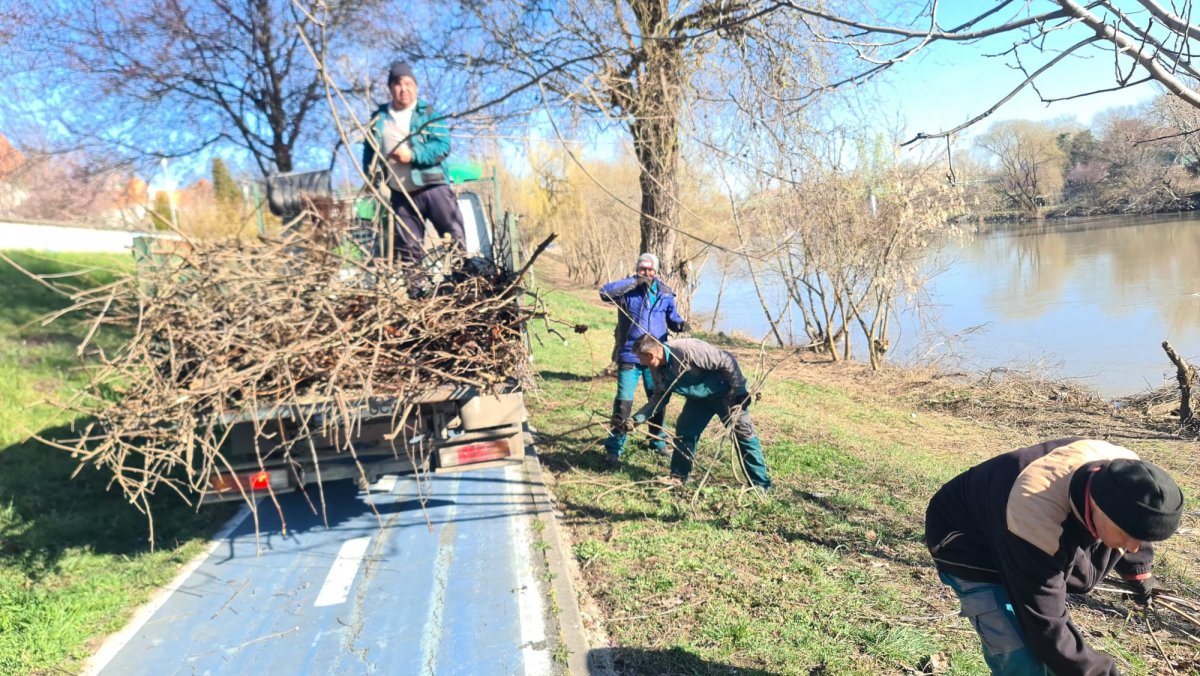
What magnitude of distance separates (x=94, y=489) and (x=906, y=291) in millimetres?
12511

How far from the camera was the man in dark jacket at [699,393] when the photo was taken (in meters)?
5.15

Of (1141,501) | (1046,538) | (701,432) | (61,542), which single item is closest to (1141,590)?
(1046,538)

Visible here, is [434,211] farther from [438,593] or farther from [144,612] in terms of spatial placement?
[144,612]

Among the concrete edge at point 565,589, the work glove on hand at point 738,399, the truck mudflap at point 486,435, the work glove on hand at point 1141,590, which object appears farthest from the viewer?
the work glove on hand at point 738,399

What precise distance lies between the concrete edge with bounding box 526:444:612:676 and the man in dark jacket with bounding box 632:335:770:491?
100 cm

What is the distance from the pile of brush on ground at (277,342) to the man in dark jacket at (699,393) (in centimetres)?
133

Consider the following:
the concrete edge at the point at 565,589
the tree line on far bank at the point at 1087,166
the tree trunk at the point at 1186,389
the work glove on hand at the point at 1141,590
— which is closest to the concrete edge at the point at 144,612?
the concrete edge at the point at 565,589

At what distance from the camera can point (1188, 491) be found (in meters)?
6.07

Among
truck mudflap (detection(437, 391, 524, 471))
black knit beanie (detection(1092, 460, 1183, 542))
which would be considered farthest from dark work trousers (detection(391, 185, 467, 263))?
black knit beanie (detection(1092, 460, 1183, 542))

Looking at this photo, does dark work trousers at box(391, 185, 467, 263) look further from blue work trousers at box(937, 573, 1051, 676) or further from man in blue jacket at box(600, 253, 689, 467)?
blue work trousers at box(937, 573, 1051, 676)

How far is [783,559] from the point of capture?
4.32 meters

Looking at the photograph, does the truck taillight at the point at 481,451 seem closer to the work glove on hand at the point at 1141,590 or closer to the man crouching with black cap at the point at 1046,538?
the man crouching with black cap at the point at 1046,538

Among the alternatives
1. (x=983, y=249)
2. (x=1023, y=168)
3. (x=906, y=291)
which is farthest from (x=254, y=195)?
(x=983, y=249)

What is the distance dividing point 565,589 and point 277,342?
2181 millimetres
